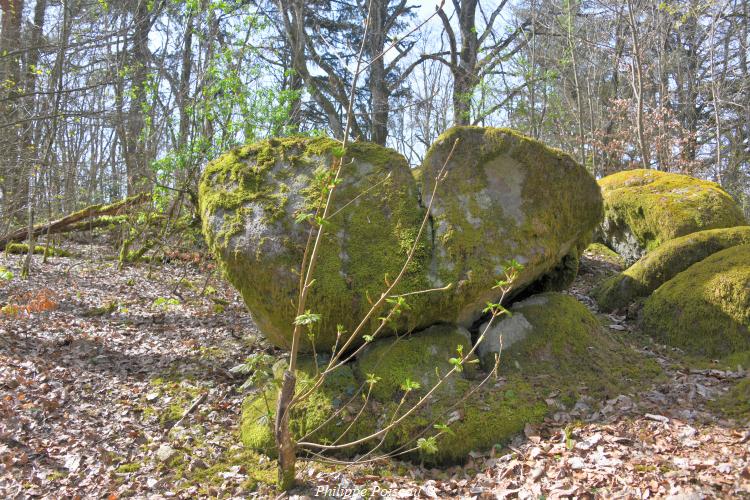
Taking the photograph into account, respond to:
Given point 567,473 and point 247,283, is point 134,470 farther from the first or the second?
point 567,473

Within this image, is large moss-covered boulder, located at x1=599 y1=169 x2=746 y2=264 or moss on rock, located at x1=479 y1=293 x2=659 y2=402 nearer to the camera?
moss on rock, located at x1=479 y1=293 x2=659 y2=402

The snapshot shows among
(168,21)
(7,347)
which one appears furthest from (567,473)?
(168,21)

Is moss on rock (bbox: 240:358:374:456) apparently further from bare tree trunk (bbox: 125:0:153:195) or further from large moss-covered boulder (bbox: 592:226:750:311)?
bare tree trunk (bbox: 125:0:153:195)

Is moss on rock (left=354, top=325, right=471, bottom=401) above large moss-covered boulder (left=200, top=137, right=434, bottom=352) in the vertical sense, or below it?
below

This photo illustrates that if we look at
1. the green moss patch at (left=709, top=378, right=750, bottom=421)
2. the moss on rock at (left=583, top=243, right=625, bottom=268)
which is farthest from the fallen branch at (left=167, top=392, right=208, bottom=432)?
the moss on rock at (left=583, top=243, right=625, bottom=268)

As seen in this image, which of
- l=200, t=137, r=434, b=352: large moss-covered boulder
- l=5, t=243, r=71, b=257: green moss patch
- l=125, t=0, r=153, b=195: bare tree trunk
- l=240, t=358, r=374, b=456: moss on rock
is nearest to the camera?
l=240, t=358, r=374, b=456: moss on rock

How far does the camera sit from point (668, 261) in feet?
19.3

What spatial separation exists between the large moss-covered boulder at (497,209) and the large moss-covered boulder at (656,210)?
7.44ft

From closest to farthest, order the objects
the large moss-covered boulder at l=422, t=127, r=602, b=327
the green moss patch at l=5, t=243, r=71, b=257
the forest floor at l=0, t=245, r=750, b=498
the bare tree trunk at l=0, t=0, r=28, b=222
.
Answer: the forest floor at l=0, t=245, r=750, b=498
the large moss-covered boulder at l=422, t=127, r=602, b=327
the bare tree trunk at l=0, t=0, r=28, b=222
the green moss patch at l=5, t=243, r=71, b=257

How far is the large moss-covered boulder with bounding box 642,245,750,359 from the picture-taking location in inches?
184

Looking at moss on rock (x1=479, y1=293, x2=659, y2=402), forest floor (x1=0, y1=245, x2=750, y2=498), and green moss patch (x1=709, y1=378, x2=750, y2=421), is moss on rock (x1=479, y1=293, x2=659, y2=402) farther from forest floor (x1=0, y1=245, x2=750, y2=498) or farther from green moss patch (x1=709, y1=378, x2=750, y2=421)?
green moss patch (x1=709, y1=378, x2=750, y2=421)

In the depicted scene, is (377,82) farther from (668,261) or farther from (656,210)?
(668,261)

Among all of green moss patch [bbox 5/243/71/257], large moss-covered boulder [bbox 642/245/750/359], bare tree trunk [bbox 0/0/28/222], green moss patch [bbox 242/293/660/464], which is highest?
bare tree trunk [bbox 0/0/28/222]

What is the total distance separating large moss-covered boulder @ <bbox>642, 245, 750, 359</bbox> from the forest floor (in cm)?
27
